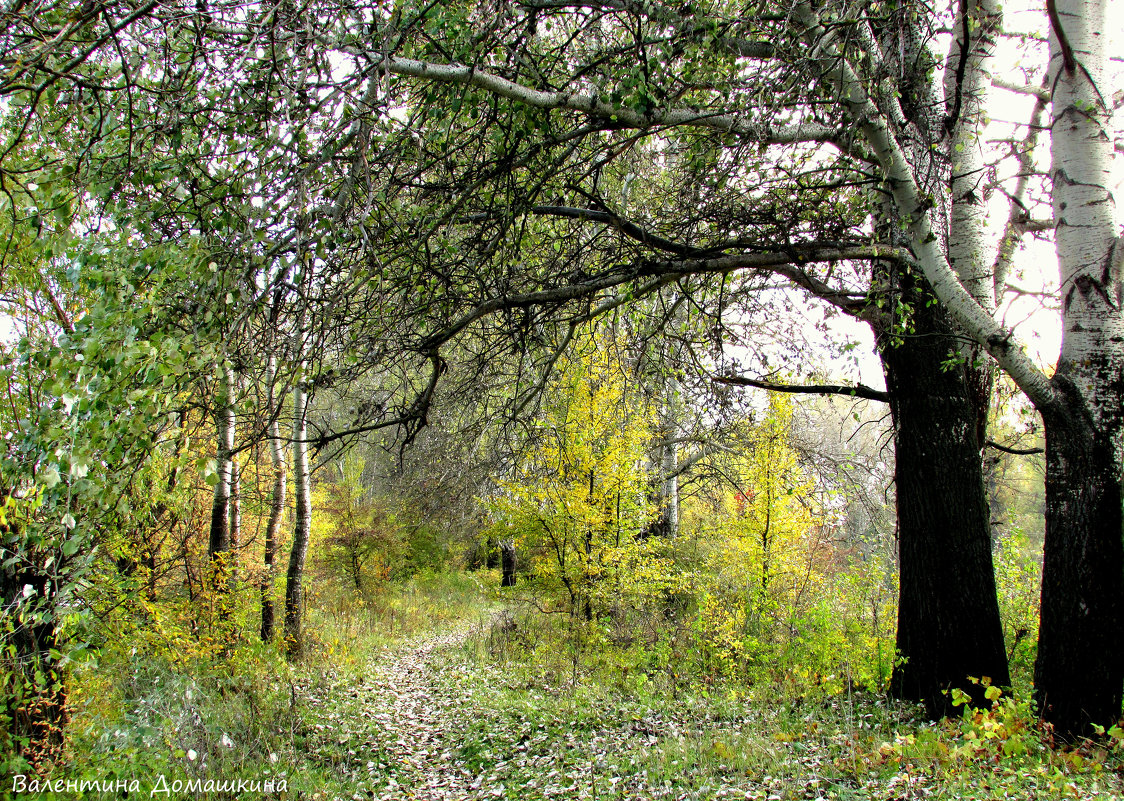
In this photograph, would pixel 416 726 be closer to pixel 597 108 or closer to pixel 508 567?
pixel 597 108

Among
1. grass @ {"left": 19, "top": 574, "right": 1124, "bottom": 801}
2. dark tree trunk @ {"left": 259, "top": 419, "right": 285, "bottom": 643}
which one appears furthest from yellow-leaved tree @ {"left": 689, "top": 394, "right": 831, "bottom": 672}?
dark tree trunk @ {"left": 259, "top": 419, "right": 285, "bottom": 643}

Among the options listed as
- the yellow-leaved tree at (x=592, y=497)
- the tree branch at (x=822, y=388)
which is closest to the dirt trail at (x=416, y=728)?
the yellow-leaved tree at (x=592, y=497)

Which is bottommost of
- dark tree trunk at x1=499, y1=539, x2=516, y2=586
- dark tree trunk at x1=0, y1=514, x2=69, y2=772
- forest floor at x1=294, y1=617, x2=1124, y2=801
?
dark tree trunk at x1=499, y1=539, x2=516, y2=586

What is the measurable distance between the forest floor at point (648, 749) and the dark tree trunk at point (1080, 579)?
408 mm

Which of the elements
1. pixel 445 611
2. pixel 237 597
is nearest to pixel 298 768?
pixel 237 597

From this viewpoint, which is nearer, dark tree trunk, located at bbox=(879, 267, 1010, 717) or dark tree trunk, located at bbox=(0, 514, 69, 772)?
dark tree trunk, located at bbox=(0, 514, 69, 772)

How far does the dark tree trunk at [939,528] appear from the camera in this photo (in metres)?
4.76

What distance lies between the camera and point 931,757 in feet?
13.0

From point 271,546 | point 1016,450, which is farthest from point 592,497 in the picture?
point 1016,450

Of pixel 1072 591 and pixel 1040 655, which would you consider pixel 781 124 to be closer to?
pixel 1072 591

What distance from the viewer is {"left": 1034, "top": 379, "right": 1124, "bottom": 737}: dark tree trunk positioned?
12.5ft

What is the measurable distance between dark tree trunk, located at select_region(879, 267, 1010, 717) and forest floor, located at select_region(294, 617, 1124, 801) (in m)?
0.49

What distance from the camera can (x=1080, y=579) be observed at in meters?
3.90

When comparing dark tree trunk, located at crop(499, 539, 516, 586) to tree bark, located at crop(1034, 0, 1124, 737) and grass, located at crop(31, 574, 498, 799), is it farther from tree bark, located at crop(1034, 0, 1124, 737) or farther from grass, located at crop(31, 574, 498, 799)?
tree bark, located at crop(1034, 0, 1124, 737)
